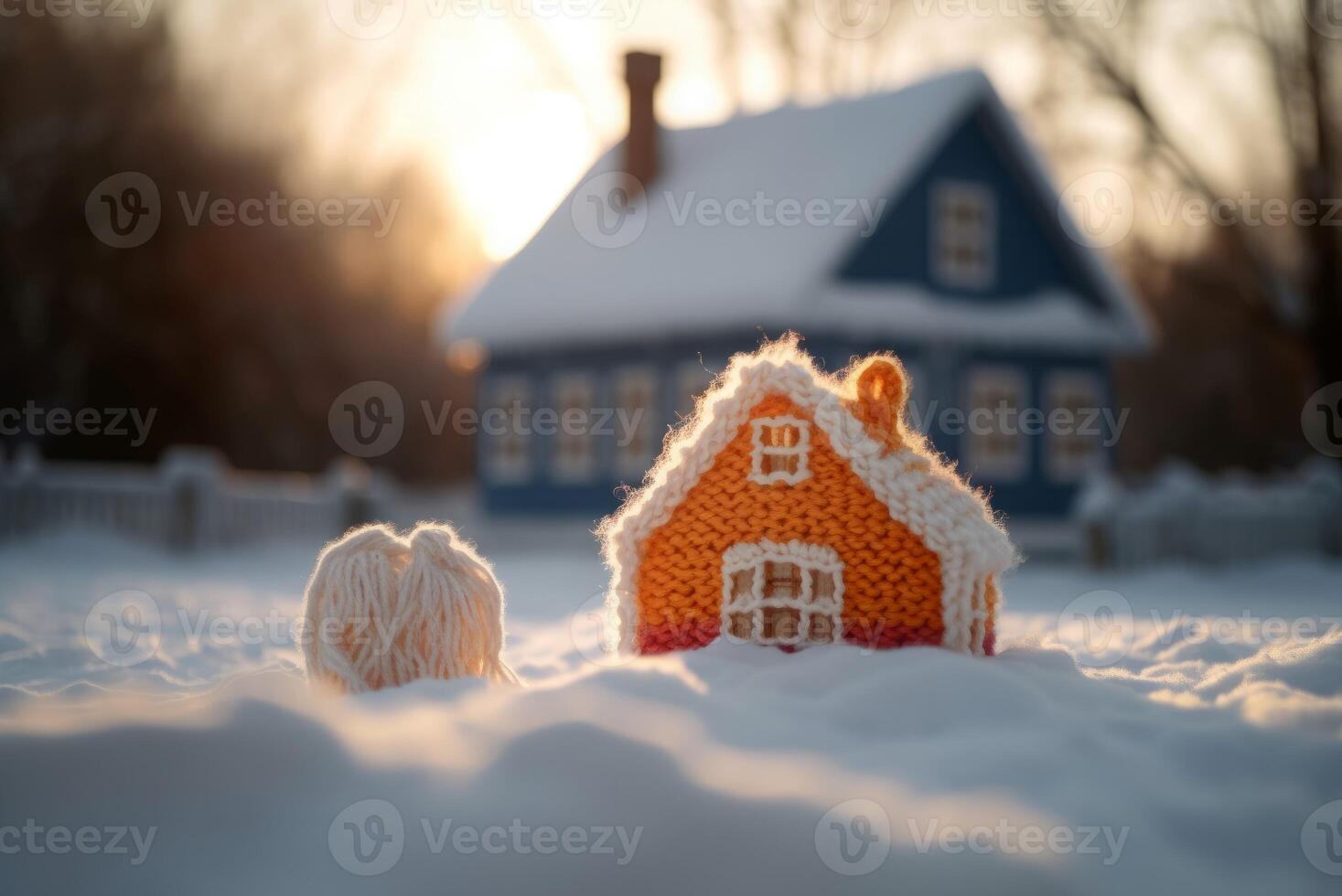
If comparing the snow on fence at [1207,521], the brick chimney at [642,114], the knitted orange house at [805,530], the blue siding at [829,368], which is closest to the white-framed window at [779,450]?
the knitted orange house at [805,530]

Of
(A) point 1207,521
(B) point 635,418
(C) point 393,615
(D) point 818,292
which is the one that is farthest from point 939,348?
(C) point 393,615

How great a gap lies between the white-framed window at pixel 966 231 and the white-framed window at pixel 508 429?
6.03m

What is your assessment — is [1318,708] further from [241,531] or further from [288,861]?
[241,531]

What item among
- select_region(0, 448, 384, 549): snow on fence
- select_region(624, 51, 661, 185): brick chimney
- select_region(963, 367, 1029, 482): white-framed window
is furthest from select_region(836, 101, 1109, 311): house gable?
select_region(0, 448, 384, 549): snow on fence

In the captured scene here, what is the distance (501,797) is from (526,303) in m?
14.9

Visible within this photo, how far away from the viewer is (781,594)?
13.7ft

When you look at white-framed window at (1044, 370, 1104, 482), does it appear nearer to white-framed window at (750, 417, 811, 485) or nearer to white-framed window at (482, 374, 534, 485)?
white-framed window at (482, 374, 534, 485)

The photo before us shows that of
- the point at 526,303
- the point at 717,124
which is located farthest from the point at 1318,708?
the point at 717,124

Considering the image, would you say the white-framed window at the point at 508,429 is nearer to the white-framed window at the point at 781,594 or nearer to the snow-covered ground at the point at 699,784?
the white-framed window at the point at 781,594

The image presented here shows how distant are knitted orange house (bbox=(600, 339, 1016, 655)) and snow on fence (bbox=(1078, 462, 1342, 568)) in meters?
9.89

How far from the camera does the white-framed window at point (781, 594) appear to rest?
410cm

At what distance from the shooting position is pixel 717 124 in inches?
718

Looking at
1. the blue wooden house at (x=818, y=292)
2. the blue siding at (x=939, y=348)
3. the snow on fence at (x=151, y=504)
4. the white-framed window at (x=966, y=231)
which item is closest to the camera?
the snow on fence at (x=151, y=504)

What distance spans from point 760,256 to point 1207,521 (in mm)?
5674
